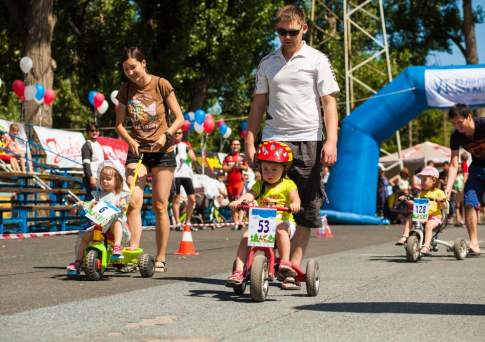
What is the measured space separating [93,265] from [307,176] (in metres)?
1.88

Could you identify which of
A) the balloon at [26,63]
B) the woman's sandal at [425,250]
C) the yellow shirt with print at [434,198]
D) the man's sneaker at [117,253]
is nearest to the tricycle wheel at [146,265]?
the man's sneaker at [117,253]

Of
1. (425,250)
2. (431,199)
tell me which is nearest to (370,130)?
(431,199)

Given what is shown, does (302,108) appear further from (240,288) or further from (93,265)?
(93,265)

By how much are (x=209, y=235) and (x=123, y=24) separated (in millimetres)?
17582

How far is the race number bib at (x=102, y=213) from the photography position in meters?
8.10

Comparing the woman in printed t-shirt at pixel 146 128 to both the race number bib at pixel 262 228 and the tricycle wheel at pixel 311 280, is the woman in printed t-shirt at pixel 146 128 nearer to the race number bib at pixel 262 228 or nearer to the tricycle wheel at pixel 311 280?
the race number bib at pixel 262 228

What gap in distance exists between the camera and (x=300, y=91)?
7.46 m

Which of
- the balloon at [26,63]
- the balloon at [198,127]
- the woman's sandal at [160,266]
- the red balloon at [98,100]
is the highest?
the balloon at [26,63]

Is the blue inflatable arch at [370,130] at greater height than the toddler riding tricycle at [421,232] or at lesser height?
greater

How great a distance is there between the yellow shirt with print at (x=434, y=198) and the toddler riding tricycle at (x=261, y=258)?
4.88 m

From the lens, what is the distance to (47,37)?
22703 mm

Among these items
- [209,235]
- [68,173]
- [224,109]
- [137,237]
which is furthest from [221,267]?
[224,109]

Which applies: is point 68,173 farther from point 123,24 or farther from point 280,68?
point 123,24

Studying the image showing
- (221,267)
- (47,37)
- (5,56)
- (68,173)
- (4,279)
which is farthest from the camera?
(5,56)
